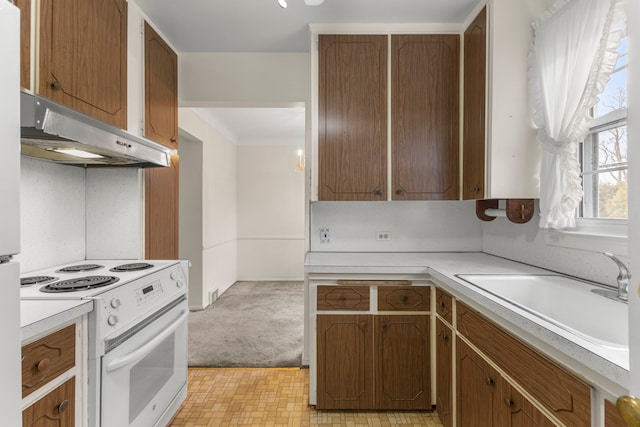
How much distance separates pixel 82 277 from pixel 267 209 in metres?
4.13

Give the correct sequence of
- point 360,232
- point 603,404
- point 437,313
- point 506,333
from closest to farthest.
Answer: point 603,404 → point 506,333 → point 437,313 → point 360,232

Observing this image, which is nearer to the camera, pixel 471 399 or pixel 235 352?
pixel 471 399

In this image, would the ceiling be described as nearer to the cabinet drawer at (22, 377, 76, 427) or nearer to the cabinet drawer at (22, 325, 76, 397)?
the cabinet drawer at (22, 325, 76, 397)

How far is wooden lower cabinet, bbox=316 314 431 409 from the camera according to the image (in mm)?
1961

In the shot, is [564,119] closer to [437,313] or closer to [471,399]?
[437,313]

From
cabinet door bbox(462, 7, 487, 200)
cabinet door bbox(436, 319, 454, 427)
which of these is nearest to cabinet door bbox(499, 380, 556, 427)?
cabinet door bbox(436, 319, 454, 427)

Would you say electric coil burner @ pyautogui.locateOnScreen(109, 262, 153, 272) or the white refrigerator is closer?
the white refrigerator

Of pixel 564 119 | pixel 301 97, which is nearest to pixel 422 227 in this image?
pixel 564 119

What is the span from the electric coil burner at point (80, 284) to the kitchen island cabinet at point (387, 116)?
133cm

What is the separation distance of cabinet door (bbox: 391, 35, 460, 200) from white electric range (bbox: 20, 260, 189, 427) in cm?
158

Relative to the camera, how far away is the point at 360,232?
A: 257cm

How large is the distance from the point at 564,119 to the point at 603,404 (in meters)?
1.29

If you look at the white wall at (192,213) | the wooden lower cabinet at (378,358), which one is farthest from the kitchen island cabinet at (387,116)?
the white wall at (192,213)

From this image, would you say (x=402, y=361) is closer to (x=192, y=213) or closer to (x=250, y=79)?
(x=250, y=79)
